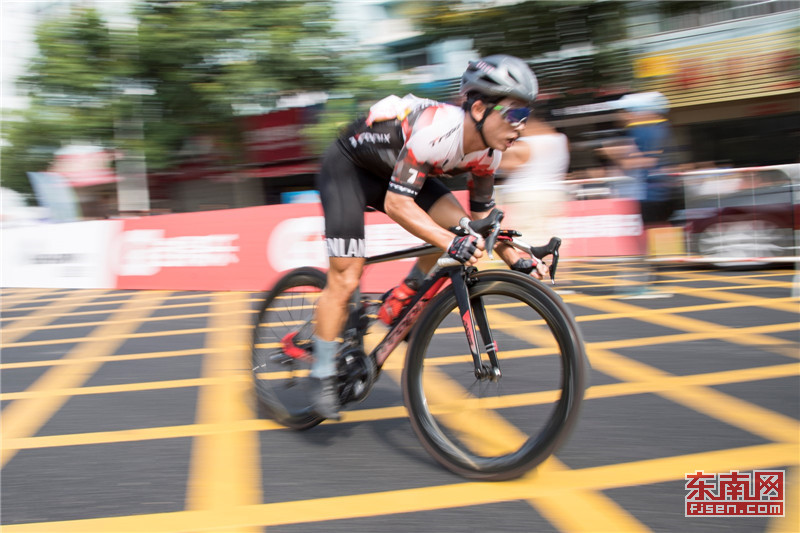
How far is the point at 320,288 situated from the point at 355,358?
1.42 ft

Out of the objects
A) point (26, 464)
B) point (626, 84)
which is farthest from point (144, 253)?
point (626, 84)

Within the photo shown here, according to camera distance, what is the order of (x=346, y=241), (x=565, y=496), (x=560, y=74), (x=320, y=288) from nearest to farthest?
(x=565, y=496) < (x=346, y=241) < (x=320, y=288) < (x=560, y=74)

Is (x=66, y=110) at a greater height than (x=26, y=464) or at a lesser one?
greater

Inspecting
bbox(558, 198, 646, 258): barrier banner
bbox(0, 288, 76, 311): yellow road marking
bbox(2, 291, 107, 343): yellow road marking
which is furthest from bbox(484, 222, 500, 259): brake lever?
bbox(0, 288, 76, 311): yellow road marking

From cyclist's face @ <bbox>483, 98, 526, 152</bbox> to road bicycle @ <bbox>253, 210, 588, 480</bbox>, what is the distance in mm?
339

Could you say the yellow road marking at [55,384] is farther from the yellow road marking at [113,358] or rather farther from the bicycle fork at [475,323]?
Answer: the bicycle fork at [475,323]

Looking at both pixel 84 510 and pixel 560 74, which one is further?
pixel 560 74

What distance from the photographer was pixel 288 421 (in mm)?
3678

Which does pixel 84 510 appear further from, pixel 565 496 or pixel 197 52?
pixel 197 52

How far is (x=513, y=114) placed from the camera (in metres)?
2.92

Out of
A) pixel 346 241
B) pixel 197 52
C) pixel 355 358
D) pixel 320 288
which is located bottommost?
pixel 355 358

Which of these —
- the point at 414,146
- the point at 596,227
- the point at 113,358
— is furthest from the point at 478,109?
the point at 596,227

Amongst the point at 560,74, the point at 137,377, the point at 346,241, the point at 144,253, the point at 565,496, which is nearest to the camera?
the point at 565,496

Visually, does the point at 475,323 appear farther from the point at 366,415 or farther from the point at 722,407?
the point at 722,407
